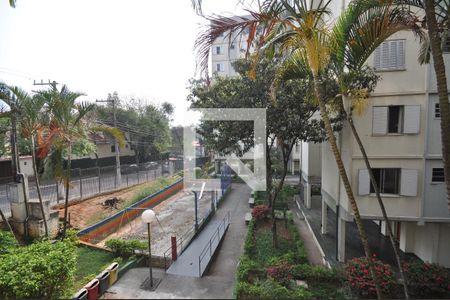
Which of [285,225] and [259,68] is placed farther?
[285,225]

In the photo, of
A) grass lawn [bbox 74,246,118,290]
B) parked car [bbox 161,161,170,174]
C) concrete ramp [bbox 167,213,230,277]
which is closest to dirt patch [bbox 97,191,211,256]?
concrete ramp [bbox 167,213,230,277]

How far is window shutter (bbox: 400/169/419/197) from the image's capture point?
23.2 feet

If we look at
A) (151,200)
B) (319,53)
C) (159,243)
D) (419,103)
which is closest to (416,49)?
(419,103)

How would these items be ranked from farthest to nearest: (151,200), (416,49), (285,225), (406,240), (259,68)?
(151,200)
(285,225)
(406,240)
(259,68)
(416,49)

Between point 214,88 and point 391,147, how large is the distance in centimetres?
597

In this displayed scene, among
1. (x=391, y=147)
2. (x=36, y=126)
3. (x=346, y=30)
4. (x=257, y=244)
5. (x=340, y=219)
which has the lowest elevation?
(x=257, y=244)

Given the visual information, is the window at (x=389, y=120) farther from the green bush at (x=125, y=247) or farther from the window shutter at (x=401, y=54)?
the green bush at (x=125, y=247)

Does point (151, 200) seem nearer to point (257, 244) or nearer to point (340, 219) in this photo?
point (257, 244)

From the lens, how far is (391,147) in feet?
23.8

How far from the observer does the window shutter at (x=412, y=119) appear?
684cm

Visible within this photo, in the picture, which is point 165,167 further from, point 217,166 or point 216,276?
point 216,276

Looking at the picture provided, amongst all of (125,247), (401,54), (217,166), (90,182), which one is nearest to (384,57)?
(401,54)

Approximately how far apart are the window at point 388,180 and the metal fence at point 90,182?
32.9 ft

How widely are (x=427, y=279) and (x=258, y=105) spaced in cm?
Answer: 606
